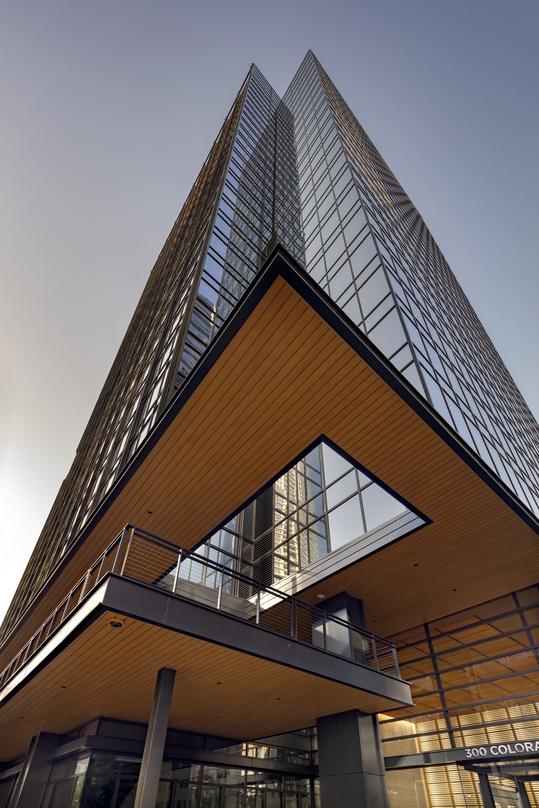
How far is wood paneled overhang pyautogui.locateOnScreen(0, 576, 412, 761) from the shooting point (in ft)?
26.7

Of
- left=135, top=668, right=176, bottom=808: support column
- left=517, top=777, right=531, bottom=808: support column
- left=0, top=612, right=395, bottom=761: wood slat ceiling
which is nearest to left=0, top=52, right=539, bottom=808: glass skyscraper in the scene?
left=517, top=777, right=531, bottom=808: support column

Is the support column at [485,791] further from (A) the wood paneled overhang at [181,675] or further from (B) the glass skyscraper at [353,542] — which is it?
(A) the wood paneled overhang at [181,675]

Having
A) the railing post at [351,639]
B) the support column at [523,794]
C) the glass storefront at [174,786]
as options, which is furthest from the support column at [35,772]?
the support column at [523,794]

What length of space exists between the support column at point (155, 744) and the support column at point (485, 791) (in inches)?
371

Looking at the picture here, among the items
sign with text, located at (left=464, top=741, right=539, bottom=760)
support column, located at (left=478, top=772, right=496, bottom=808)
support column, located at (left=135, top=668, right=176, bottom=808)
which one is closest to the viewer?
support column, located at (left=135, top=668, right=176, bottom=808)

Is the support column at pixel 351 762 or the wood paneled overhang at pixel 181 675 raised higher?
the wood paneled overhang at pixel 181 675

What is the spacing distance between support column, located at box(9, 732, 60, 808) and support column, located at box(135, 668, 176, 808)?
25.3 ft

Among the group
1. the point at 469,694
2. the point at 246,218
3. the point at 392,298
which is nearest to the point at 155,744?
the point at 469,694

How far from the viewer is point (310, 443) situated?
424 inches

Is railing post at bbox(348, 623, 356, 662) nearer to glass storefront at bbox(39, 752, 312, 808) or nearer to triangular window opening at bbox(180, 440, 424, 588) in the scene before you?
triangular window opening at bbox(180, 440, 424, 588)

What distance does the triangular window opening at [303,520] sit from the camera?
13.6m

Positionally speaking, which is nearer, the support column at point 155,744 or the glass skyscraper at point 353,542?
the support column at point 155,744

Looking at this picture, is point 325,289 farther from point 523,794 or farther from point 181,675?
point 523,794

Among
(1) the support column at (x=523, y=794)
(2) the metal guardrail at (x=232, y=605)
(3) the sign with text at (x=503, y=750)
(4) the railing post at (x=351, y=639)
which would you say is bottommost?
(1) the support column at (x=523, y=794)
